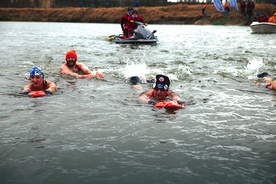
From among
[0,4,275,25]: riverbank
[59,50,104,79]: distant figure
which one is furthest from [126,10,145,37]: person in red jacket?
[0,4,275,25]: riverbank

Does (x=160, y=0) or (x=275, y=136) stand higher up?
(x=160, y=0)

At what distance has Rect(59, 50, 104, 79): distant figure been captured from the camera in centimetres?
1037

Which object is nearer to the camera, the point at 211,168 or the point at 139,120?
the point at 211,168

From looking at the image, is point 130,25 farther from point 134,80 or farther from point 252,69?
point 134,80

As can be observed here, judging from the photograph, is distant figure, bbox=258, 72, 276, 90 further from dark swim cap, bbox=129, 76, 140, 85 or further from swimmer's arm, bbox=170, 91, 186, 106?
dark swim cap, bbox=129, 76, 140, 85

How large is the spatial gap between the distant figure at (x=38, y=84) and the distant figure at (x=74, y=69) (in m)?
1.82

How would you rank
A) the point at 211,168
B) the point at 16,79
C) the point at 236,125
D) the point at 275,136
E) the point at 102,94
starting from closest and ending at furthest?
the point at 211,168 → the point at 275,136 → the point at 236,125 → the point at 102,94 → the point at 16,79

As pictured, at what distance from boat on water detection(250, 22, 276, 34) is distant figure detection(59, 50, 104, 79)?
61.1ft

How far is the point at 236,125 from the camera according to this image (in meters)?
6.14

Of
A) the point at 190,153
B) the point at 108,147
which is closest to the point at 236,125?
the point at 190,153

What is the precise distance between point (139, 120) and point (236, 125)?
166 centimetres

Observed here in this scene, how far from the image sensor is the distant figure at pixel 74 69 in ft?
34.0

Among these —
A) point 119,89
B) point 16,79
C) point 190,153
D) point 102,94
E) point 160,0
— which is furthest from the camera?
point 160,0

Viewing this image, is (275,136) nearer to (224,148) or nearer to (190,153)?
(224,148)
